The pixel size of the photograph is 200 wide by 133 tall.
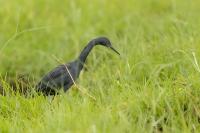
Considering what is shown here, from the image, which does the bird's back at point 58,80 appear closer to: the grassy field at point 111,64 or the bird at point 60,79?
the bird at point 60,79

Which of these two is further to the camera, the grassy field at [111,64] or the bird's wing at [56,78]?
the bird's wing at [56,78]

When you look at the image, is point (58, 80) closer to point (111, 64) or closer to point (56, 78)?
point (56, 78)

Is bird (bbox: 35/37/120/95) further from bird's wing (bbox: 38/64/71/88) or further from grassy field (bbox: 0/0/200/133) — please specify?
grassy field (bbox: 0/0/200/133)

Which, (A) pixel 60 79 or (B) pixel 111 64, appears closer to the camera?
(A) pixel 60 79

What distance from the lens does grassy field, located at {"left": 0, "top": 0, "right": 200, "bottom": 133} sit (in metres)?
4.97

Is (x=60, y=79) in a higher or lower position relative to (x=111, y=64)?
higher

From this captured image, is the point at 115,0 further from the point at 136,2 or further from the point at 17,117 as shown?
the point at 17,117

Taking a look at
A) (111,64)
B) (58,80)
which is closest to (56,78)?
(58,80)

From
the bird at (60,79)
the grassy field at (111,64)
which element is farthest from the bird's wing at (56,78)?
the grassy field at (111,64)

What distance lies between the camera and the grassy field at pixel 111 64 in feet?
16.3

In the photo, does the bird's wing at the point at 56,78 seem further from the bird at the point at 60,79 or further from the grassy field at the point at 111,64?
the grassy field at the point at 111,64

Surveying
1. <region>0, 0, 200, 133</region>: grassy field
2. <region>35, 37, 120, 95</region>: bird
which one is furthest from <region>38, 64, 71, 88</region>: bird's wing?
<region>0, 0, 200, 133</region>: grassy field

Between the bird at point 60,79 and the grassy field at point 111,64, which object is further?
the bird at point 60,79

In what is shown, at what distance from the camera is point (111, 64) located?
7031 millimetres
